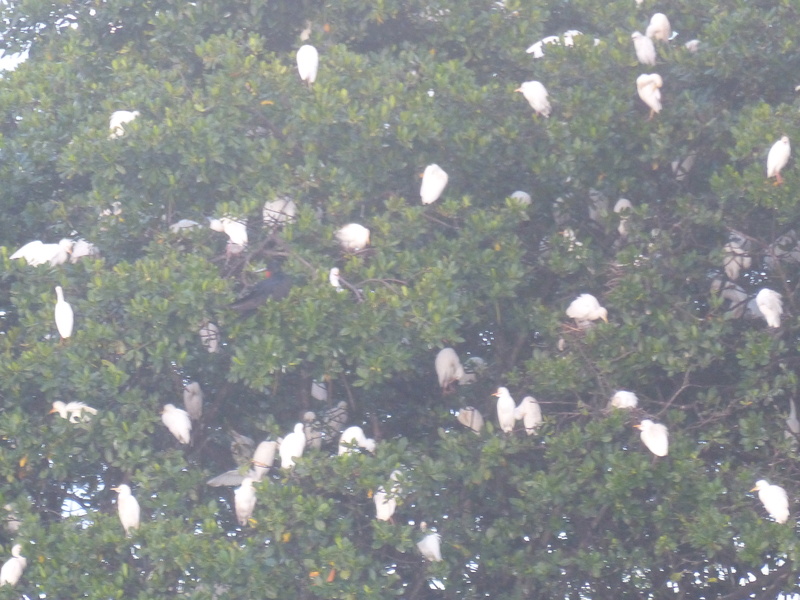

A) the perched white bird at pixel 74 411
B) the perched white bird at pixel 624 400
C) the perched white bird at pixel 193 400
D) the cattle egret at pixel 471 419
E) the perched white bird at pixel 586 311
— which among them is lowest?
the cattle egret at pixel 471 419

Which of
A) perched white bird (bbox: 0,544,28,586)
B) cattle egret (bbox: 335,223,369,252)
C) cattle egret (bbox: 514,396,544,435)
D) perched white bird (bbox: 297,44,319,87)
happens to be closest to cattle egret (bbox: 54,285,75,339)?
perched white bird (bbox: 0,544,28,586)

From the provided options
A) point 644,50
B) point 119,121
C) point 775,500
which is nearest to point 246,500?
point 119,121

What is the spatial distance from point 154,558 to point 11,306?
145cm

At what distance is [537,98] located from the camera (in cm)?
473

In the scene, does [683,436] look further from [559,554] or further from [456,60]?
[456,60]

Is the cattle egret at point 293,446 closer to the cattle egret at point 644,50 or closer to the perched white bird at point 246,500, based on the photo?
the perched white bird at point 246,500

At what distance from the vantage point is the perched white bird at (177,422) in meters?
4.23

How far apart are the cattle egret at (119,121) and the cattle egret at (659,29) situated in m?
2.37

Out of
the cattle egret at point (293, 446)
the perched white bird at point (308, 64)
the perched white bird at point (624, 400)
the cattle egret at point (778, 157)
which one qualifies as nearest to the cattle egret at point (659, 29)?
the cattle egret at point (778, 157)

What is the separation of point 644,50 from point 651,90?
36 cm

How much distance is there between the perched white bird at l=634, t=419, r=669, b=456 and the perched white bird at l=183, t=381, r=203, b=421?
1794 millimetres

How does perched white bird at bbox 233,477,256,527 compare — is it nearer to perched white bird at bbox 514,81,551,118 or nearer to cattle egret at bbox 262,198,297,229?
cattle egret at bbox 262,198,297,229

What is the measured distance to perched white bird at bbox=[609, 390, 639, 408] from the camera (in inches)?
160

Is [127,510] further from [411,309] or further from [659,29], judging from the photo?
[659,29]
